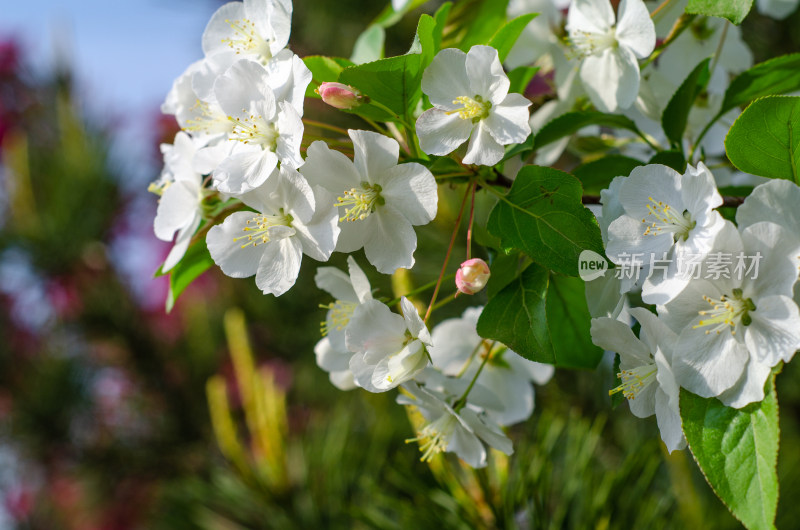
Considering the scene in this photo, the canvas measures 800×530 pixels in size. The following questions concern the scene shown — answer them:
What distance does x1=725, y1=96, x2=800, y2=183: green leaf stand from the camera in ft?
1.30

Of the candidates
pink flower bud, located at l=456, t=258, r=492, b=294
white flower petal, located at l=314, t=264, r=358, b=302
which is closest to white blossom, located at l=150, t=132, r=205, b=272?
white flower petal, located at l=314, t=264, r=358, b=302

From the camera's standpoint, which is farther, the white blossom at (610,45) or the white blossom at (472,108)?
the white blossom at (610,45)

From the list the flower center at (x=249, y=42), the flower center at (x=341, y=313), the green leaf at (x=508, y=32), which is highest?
the green leaf at (x=508, y=32)

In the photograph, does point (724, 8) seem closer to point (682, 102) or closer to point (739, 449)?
point (682, 102)

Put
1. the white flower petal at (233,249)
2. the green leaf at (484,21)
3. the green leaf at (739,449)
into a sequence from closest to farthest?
the green leaf at (739,449) → the white flower petal at (233,249) → the green leaf at (484,21)

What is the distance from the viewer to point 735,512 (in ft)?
1.20

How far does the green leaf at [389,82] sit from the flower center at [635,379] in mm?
221

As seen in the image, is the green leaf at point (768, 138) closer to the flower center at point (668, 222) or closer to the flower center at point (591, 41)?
the flower center at point (668, 222)

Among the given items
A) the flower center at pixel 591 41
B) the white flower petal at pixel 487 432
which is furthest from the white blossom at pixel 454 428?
the flower center at pixel 591 41

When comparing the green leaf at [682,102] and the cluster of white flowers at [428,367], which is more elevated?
the green leaf at [682,102]

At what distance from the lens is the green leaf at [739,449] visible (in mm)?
360

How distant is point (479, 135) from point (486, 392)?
0.23 m

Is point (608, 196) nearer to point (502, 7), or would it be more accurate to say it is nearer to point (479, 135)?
point (479, 135)

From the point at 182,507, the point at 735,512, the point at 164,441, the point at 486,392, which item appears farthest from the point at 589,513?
the point at 164,441
